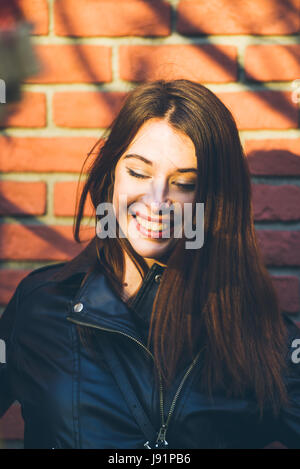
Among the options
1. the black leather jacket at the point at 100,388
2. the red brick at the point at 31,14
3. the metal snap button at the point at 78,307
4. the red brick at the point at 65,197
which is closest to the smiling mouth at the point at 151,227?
the black leather jacket at the point at 100,388

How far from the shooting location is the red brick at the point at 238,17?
1397 mm

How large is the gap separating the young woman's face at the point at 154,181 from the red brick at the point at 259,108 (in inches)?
13.5

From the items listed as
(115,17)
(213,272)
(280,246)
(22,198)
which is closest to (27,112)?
(22,198)

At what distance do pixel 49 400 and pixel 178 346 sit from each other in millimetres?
329

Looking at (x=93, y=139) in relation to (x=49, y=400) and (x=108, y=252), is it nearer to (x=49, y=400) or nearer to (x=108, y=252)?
(x=108, y=252)

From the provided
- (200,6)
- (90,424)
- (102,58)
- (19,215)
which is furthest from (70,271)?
(200,6)

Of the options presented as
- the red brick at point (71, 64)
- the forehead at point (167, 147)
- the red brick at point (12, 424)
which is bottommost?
the red brick at point (12, 424)

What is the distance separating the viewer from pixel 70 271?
50.9 inches

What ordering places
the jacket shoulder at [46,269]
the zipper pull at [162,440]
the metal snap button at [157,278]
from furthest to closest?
the jacket shoulder at [46,269], the metal snap button at [157,278], the zipper pull at [162,440]

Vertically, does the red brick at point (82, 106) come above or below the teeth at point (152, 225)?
above

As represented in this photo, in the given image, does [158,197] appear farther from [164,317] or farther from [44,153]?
[44,153]

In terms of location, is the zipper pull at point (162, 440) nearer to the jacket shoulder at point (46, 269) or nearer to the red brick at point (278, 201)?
the jacket shoulder at point (46, 269)

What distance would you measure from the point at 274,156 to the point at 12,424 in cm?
110

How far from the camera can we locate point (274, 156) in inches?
56.2
